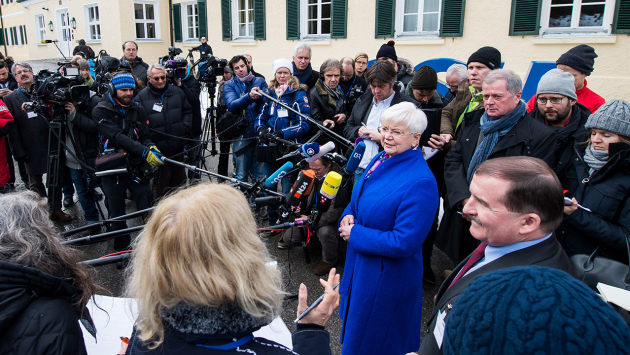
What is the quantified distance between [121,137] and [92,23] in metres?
17.1

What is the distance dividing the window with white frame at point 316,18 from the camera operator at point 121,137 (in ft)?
24.1

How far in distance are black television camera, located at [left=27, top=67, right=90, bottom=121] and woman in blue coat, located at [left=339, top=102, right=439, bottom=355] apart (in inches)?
122

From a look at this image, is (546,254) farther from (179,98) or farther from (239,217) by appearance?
(179,98)

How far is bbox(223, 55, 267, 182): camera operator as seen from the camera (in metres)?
4.60

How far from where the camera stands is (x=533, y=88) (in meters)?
5.48

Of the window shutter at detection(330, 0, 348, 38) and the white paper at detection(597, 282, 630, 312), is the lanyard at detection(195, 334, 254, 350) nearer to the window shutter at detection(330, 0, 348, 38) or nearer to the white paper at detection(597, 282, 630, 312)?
the white paper at detection(597, 282, 630, 312)

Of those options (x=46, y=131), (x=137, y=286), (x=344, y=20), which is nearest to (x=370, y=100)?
(x=137, y=286)

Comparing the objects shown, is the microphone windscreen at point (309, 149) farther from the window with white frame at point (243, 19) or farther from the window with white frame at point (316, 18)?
the window with white frame at point (243, 19)

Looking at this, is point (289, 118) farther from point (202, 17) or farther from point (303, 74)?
point (202, 17)

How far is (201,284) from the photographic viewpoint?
38.6 inches

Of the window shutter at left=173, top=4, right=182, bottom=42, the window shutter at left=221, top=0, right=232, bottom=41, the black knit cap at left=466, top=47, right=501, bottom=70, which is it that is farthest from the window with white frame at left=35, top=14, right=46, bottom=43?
the black knit cap at left=466, top=47, right=501, bottom=70

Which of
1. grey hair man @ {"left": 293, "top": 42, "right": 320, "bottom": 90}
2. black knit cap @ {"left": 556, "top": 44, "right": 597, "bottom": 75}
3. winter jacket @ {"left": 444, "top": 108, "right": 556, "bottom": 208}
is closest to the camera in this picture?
winter jacket @ {"left": 444, "top": 108, "right": 556, "bottom": 208}

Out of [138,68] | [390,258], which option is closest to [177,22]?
[138,68]

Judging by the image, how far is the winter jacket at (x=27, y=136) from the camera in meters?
4.34
